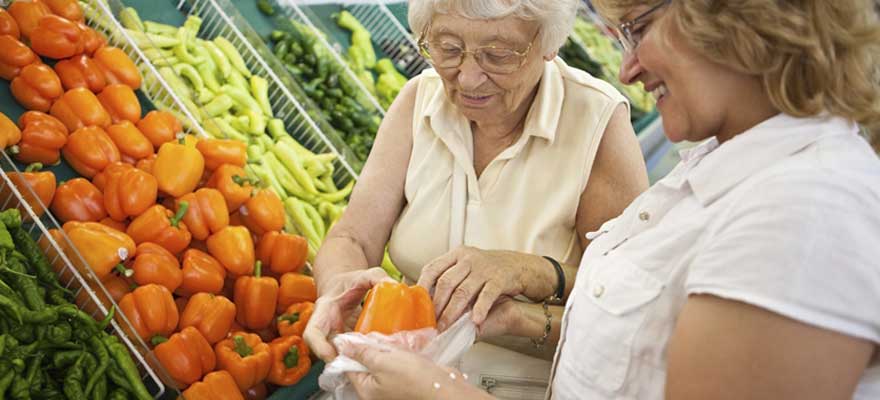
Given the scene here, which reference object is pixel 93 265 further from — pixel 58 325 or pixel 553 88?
pixel 553 88

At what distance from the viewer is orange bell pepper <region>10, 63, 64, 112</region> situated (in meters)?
2.50

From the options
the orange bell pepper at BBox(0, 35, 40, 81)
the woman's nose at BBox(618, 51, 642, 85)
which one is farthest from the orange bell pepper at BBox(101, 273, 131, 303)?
the woman's nose at BBox(618, 51, 642, 85)

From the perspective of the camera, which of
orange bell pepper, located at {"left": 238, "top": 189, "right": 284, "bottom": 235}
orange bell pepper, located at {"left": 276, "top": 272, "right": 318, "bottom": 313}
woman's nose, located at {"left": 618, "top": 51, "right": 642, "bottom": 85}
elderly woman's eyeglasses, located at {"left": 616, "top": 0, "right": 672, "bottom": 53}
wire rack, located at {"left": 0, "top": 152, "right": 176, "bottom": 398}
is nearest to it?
elderly woman's eyeglasses, located at {"left": 616, "top": 0, "right": 672, "bottom": 53}

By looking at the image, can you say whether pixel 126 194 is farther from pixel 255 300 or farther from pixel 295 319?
pixel 295 319

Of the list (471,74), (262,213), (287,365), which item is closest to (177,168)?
(262,213)

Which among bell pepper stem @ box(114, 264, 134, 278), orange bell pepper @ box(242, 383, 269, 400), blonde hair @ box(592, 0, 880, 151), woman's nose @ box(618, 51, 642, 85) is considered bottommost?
orange bell pepper @ box(242, 383, 269, 400)

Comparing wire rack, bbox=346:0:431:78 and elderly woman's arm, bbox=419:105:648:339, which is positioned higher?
elderly woman's arm, bbox=419:105:648:339

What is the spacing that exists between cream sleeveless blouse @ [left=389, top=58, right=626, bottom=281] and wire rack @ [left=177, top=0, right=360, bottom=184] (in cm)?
114

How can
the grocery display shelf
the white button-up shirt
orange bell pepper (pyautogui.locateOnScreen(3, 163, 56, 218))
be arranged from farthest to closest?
the grocery display shelf, orange bell pepper (pyautogui.locateOnScreen(3, 163, 56, 218)), the white button-up shirt

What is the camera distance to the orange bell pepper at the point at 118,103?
2.70 metres

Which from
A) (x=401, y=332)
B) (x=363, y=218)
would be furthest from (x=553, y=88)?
(x=401, y=332)

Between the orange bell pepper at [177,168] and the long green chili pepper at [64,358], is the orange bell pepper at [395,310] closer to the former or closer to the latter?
the long green chili pepper at [64,358]

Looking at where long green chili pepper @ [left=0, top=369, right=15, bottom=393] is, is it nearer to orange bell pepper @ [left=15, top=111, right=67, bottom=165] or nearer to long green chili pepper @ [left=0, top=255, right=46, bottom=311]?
long green chili pepper @ [left=0, top=255, right=46, bottom=311]

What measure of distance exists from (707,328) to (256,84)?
A: 2.62m
